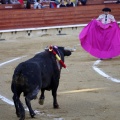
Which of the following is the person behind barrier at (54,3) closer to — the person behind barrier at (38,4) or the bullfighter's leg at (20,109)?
the person behind barrier at (38,4)

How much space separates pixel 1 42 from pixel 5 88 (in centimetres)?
816

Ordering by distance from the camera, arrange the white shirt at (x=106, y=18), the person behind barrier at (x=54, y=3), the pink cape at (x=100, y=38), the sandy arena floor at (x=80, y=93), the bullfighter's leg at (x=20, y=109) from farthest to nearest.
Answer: the person behind barrier at (x=54, y=3), the white shirt at (x=106, y=18), the pink cape at (x=100, y=38), the sandy arena floor at (x=80, y=93), the bullfighter's leg at (x=20, y=109)

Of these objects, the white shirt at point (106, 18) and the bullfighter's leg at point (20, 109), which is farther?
the white shirt at point (106, 18)

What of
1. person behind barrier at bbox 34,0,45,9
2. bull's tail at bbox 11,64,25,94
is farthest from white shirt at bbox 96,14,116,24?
bull's tail at bbox 11,64,25,94

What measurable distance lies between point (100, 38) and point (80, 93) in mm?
4836

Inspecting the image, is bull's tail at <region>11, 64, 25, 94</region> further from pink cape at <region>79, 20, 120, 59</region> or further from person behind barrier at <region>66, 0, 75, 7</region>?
person behind barrier at <region>66, 0, 75, 7</region>

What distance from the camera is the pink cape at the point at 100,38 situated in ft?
40.2

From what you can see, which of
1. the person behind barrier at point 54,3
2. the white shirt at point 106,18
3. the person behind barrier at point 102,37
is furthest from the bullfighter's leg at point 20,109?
the person behind barrier at point 54,3

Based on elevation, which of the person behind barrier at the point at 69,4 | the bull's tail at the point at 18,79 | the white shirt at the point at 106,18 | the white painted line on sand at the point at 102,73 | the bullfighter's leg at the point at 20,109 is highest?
the bull's tail at the point at 18,79

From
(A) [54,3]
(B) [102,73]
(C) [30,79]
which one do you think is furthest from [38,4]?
(C) [30,79]

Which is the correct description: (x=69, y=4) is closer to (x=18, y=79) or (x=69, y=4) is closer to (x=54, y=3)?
(x=54, y=3)

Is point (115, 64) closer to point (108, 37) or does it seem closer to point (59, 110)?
point (108, 37)

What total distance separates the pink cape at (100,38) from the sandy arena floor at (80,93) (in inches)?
10.0

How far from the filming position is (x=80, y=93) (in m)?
7.74
